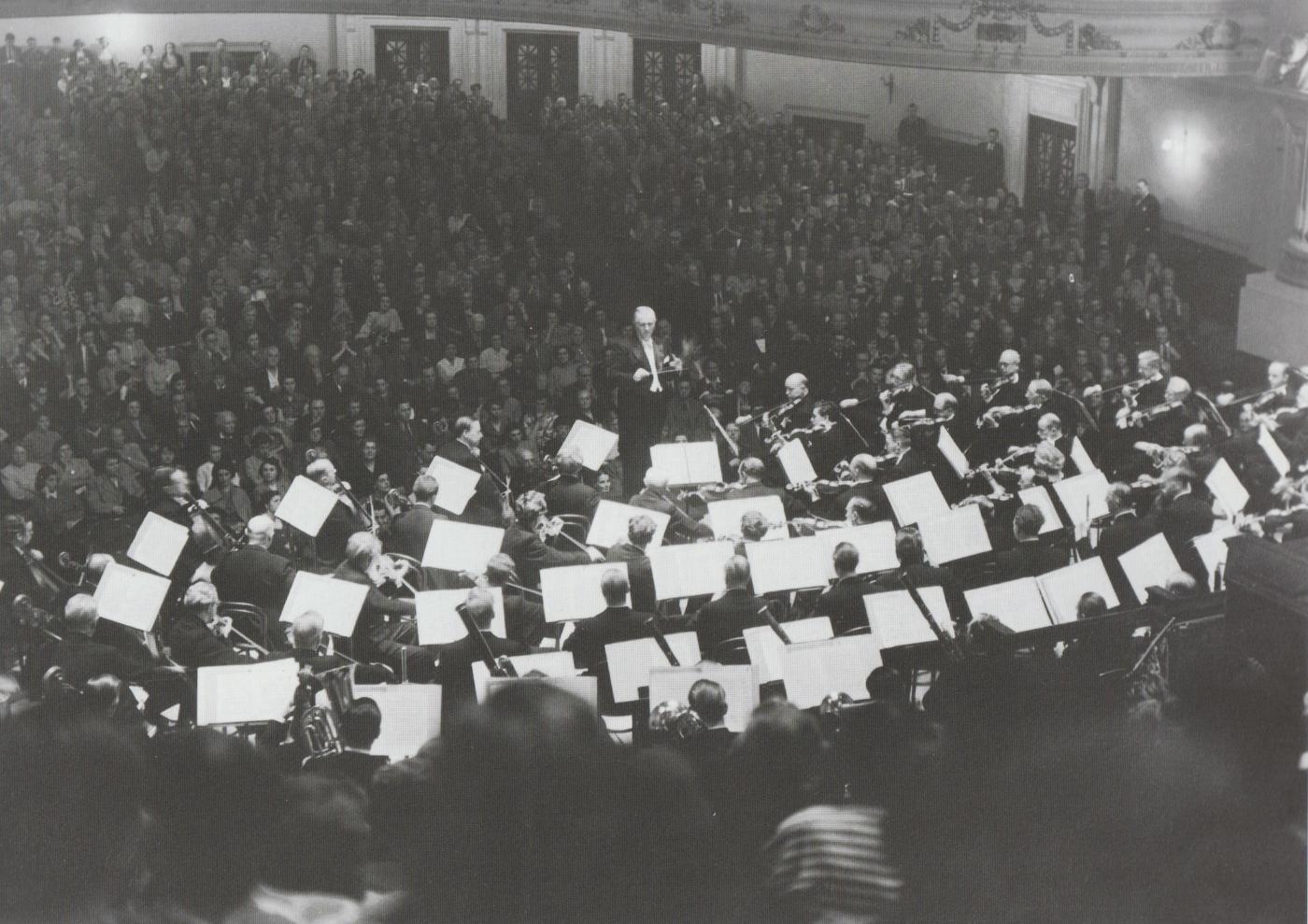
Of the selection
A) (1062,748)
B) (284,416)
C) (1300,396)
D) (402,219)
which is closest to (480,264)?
(402,219)

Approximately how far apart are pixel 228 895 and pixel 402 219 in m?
9.71

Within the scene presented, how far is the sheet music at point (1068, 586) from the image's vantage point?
6574 mm

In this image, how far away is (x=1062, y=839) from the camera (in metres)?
4.56

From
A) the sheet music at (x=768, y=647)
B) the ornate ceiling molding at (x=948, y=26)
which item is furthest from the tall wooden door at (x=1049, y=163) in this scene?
the sheet music at (x=768, y=647)

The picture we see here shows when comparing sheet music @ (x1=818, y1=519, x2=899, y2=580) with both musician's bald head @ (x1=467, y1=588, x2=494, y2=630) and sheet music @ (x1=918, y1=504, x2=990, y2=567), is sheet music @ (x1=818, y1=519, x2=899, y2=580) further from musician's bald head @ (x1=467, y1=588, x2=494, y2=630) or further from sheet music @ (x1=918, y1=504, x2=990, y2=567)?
musician's bald head @ (x1=467, y1=588, x2=494, y2=630)

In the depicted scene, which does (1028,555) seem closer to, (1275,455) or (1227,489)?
(1227,489)

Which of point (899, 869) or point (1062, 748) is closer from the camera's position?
point (899, 869)

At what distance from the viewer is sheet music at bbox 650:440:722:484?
342 inches

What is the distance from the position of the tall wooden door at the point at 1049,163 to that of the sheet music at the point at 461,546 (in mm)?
8128

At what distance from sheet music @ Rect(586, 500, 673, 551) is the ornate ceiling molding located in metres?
6.81

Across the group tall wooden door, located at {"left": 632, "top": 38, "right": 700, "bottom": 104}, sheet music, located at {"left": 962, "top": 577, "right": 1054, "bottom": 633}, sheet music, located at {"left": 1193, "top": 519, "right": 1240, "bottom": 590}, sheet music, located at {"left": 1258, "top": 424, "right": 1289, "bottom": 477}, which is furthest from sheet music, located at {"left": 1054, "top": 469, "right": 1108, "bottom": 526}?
tall wooden door, located at {"left": 632, "top": 38, "right": 700, "bottom": 104}

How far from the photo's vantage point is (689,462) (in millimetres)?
8703

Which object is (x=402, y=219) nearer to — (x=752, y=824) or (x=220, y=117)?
(x=220, y=117)

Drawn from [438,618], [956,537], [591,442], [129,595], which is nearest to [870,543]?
[956,537]
